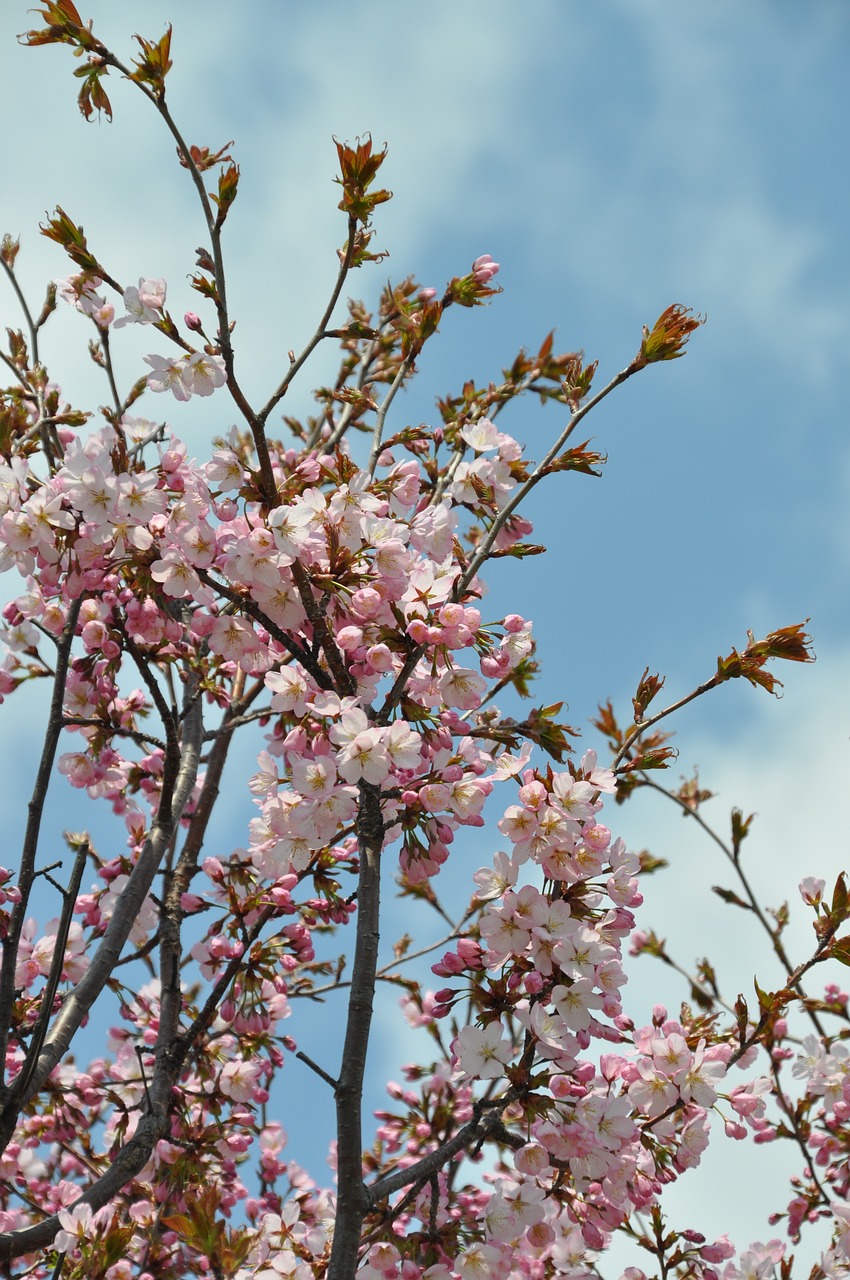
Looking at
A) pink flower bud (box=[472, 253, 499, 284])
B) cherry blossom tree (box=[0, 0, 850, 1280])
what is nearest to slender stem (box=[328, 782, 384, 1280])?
cherry blossom tree (box=[0, 0, 850, 1280])

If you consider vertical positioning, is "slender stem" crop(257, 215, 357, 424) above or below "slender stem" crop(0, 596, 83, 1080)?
above

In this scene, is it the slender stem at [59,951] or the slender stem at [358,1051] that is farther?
the slender stem at [358,1051]

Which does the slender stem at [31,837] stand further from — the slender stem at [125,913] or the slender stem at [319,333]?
the slender stem at [319,333]

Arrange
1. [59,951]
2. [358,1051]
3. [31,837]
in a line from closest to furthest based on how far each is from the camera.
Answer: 1. [59,951]
2. [358,1051]
3. [31,837]

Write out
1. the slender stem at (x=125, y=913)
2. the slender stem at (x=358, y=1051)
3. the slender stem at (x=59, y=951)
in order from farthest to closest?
the slender stem at (x=125, y=913), the slender stem at (x=358, y=1051), the slender stem at (x=59, y=951)

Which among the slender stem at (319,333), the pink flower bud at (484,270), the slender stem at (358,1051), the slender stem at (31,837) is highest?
the pink flower bud at (484,270)

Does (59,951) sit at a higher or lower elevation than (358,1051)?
A: higher

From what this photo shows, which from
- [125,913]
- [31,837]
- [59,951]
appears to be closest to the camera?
[59,951]

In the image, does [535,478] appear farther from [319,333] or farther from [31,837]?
[31,837]

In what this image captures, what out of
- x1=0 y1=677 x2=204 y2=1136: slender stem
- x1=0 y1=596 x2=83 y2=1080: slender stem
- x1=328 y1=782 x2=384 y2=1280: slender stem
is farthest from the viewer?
x1=0 y1=677 x2=204 y2=1136: slender stem

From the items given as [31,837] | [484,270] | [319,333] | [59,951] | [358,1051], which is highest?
[484,270]

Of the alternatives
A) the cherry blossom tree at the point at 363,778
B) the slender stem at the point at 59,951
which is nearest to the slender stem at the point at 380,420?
the cherry blossom tree at the point at 363,778

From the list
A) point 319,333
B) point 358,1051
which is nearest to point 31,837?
point 358,1051

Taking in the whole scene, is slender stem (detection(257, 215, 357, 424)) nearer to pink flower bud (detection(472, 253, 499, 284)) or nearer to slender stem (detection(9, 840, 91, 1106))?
pink flower bud (detection(472, 253, 499, 284))
